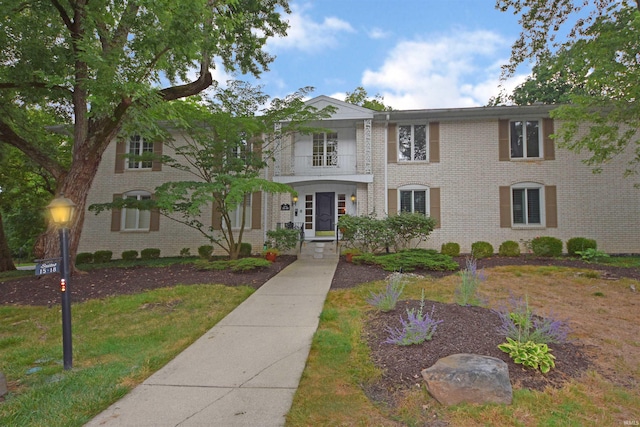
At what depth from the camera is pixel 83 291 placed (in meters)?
7.50

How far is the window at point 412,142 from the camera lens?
44.4 ft

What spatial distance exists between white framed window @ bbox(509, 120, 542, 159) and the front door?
707 centimetres

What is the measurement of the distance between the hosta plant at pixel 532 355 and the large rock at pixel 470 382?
38cm

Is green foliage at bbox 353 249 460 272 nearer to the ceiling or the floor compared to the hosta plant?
nearer to the ceiling

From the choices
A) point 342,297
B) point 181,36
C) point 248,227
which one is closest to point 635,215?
point 342,297

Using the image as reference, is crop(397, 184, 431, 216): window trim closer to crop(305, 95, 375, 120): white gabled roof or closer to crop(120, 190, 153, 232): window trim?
crop(305, 95, 375, 120): white gabled roof

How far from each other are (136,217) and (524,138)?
15680 mm

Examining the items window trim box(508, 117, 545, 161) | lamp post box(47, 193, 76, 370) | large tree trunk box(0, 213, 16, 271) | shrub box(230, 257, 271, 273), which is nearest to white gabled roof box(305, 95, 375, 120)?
window trim box(508, 117, 545, 161)

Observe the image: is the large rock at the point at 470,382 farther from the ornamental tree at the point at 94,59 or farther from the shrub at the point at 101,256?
the shrub at the point at 101,256

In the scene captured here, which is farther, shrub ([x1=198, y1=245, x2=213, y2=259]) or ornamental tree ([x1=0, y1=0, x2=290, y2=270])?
shrub ([x1=198, y1=245, x2=213, y2=259])

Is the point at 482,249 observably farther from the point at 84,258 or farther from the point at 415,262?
the point at 84,258

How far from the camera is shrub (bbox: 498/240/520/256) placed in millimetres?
11977

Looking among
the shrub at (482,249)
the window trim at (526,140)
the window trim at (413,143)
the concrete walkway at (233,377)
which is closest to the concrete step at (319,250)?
the window trim at (413,143)

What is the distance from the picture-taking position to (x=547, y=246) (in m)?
11.4
